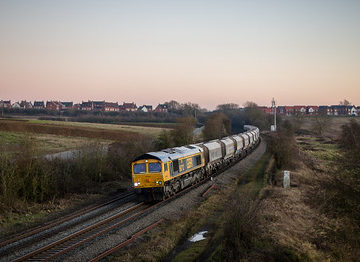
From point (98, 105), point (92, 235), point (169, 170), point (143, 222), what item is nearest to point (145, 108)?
point (98, 105)

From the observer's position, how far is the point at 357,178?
35.2ft

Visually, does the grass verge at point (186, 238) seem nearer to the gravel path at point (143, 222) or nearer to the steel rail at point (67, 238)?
the gravel path at point (143, 222)

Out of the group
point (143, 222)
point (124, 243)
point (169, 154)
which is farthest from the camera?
point (169, 154)

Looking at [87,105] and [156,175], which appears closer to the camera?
[156,175]

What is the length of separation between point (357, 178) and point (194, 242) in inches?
258

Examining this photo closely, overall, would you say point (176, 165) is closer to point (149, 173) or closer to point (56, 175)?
point (149, 173)

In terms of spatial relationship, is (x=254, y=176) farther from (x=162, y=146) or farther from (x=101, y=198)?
(x=101, y=198)

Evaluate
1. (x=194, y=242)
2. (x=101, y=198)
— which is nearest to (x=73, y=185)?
(x=101, y=198)

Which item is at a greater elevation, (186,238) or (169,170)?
(169,170)

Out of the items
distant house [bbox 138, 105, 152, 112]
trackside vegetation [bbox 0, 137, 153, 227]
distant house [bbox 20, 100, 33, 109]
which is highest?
distant house [bbox 20, 100, 33, 109]

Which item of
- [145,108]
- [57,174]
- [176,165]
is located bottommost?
[57,174]

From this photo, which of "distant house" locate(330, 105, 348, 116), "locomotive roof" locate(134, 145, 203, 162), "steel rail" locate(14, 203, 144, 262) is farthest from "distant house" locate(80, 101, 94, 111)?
"steel rail" locate(14, 203, 144, 262)

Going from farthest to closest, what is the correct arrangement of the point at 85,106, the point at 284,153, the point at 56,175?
the point at 85,106, the point at 284,153, the point at 56,175

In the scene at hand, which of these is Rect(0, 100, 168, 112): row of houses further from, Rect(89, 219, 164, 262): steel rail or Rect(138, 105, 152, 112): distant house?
Rect(89, 219, 164, 262): steel rail
